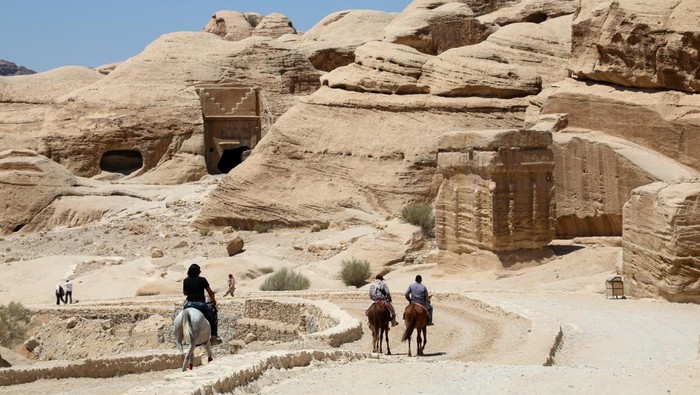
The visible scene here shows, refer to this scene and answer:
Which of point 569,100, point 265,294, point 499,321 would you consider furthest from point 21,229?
point 499,321

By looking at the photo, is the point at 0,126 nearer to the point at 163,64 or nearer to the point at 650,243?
the point at 163,64

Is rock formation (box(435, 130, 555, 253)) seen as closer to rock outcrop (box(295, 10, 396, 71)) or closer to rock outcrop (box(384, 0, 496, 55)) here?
rock outcrop (box(384, 0, 496, 55))

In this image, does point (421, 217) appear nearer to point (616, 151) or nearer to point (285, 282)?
point (285, 282)

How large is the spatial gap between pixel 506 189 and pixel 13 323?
10179 millimetres

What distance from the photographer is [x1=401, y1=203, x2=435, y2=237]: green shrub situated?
84.2 ft

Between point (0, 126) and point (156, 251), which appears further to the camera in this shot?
A: point (0, 126)

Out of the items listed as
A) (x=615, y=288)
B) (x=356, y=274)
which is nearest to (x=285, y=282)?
(x=356, y=274)

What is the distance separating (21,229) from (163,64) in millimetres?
11826

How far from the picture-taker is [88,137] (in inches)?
1628

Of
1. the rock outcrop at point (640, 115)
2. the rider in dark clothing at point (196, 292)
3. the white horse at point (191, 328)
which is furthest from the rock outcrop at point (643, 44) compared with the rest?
the white horse at point (191, 328)

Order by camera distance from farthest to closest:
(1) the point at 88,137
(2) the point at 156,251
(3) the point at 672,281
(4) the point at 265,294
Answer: (1) the point at 88,137, (2) the point at 156,251, (4) the point at 265,294, (3) the point at 672,281

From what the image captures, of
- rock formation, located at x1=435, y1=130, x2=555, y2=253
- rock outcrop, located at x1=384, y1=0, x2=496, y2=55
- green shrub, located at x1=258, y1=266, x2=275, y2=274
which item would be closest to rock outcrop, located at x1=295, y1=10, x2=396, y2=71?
rock outcrop, located at x1=384, y1=0, x2=496, y2=55

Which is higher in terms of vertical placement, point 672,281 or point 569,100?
point 569,100

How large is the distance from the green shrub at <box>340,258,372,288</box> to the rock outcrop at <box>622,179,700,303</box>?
741 cm
